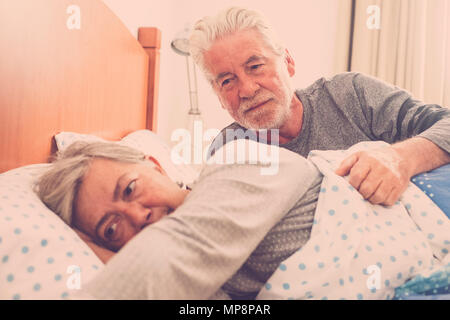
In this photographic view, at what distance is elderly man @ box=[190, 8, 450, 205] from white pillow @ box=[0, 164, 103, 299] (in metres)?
0.81

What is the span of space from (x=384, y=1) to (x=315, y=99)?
161cm

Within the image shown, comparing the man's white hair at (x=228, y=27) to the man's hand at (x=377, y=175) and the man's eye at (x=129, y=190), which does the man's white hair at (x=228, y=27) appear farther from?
the man's eye at (x=129, y=190)

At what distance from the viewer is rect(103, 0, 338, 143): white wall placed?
104 inches

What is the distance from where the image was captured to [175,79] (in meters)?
2.82

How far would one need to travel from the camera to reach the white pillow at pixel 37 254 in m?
0.55

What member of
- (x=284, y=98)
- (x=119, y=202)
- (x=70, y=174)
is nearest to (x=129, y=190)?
→ (x=119, y=202)

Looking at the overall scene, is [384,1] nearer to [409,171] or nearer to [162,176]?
[409,171]

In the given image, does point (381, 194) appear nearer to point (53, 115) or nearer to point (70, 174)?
point (70, 174)

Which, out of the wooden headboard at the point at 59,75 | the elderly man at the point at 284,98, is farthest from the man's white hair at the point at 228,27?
the wooden headboard at the point at 59,75

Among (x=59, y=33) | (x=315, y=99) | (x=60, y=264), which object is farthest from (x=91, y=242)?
(x=315, y=99)

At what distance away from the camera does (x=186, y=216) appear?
1.58 ft

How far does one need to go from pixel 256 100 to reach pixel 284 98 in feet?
0.39

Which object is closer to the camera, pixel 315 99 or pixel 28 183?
pixel 28 183

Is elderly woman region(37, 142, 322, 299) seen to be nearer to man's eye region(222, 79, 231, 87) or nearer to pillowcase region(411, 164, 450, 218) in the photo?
pillowcase region(411, 164, 450, 218)
